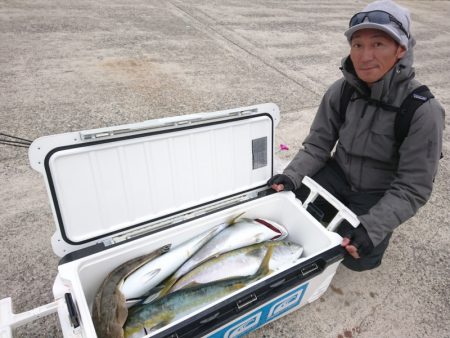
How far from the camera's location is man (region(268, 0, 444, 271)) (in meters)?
1.75

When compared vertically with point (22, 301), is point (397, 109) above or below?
above

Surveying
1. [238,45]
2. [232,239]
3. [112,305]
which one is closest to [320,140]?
[232,239]

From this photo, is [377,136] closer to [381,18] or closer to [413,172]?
[413,172]

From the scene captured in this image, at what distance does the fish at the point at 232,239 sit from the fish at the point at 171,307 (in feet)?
0.22

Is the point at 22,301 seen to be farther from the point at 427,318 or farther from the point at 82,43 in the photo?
the point at 82,43

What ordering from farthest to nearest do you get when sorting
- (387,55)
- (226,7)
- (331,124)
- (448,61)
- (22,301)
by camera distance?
(226,7)
(448,61)
(331,124)
(22,301)
(387,55)

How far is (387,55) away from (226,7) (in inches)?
319

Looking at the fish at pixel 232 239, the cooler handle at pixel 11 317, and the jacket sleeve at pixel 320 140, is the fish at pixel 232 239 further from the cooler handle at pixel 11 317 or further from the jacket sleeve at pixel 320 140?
the cooler handle at pixel 11 317

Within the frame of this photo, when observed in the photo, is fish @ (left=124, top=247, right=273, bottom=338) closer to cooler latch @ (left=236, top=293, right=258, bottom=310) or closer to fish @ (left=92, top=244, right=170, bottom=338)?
fish @ (left=92, top=244, right=170, bottom=338)

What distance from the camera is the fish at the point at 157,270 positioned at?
1.69 metres

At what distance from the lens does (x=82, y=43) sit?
5.66 metres

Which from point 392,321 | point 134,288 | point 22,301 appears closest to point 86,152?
point 134,288

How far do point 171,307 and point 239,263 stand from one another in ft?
1.48

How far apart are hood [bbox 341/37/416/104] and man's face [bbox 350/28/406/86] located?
4cm
